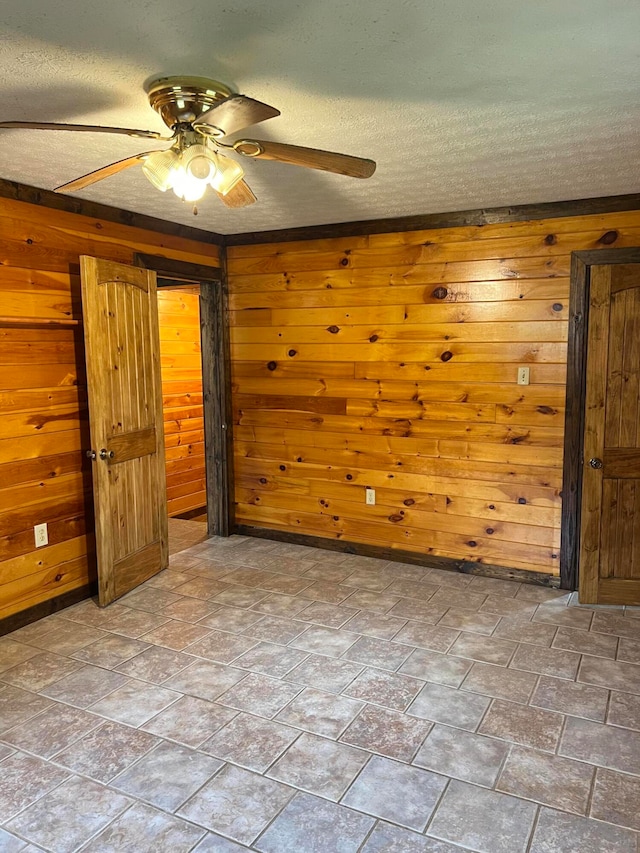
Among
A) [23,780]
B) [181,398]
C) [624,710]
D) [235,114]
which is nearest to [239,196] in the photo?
[235,114]

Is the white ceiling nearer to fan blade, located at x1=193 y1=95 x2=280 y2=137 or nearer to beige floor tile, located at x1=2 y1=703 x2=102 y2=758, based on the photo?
fan blade, located at x1=193 y1=95 x2=280 y2=137

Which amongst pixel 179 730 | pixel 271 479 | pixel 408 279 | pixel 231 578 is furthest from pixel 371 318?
pixel 179 730

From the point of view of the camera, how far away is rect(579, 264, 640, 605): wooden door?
3.46 m

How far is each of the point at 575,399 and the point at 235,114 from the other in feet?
8.92

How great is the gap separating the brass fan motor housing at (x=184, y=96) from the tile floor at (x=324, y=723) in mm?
2225

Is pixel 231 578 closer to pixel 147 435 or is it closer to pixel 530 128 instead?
pixel 147 435

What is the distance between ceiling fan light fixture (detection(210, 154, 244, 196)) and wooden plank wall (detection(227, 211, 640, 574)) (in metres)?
2.15

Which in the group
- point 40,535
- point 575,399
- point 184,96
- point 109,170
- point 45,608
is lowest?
point 45,608

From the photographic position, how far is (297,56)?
71.0 inches

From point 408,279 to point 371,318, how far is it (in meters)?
0.37

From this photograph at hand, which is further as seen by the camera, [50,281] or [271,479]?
[271,479]

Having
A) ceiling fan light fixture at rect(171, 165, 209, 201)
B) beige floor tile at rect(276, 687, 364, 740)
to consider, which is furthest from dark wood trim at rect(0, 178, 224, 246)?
beige floor tile at rect(276, 687, 364, 740)

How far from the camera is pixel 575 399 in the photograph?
12.2 feet

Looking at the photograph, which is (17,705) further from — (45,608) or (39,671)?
(45,608)
